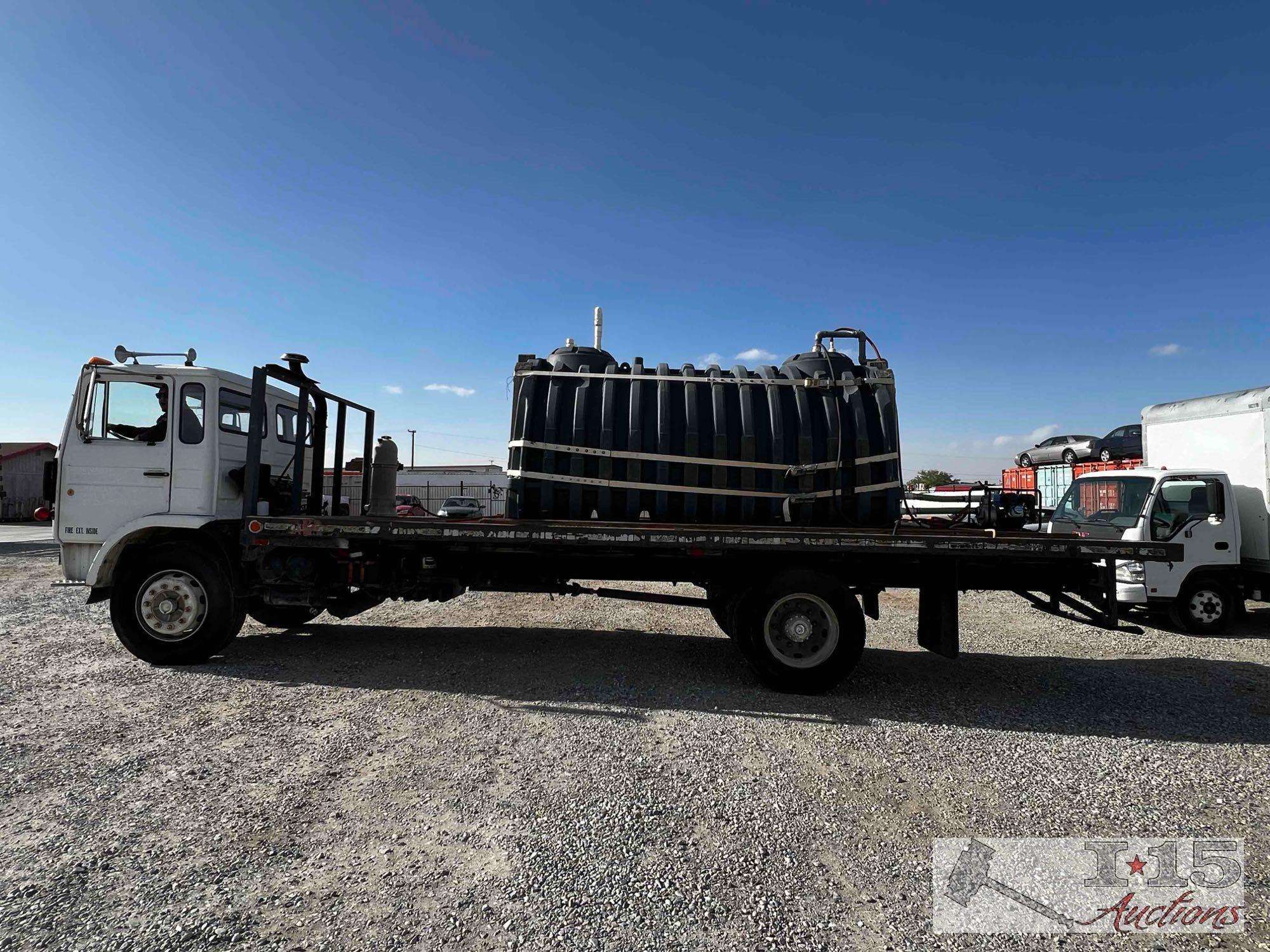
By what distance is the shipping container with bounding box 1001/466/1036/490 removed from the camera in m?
19.4

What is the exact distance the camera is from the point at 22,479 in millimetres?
37406

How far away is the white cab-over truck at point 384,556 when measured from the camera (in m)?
5.44

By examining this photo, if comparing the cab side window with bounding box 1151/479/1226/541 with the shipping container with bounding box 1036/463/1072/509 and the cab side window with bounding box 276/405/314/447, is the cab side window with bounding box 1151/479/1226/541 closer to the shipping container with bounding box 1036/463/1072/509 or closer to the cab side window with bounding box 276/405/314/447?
the shipping container with bounding box 1036/463/1072/509

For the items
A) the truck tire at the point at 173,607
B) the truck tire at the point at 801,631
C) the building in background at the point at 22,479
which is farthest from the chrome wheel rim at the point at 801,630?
the building in background at the point at 22,479

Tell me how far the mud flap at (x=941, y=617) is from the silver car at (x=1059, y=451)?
16353 mm

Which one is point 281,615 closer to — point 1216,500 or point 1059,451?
point 1216,500

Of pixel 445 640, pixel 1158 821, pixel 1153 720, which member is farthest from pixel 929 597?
pixel 445 640

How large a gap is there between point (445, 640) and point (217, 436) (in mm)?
3289

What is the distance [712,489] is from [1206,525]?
784cm

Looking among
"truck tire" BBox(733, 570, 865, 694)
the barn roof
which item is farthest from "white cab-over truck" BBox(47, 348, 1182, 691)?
the barn roof

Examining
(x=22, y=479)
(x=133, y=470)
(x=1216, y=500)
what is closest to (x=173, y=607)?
(x=133, y=470)

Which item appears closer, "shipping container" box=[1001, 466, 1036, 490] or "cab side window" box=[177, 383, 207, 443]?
"cab side window" box=[177, 383, 207, 443]

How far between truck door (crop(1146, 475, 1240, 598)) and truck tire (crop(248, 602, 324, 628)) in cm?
1134

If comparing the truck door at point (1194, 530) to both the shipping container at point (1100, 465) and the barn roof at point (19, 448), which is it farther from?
the barn roof at point (19, 448)
